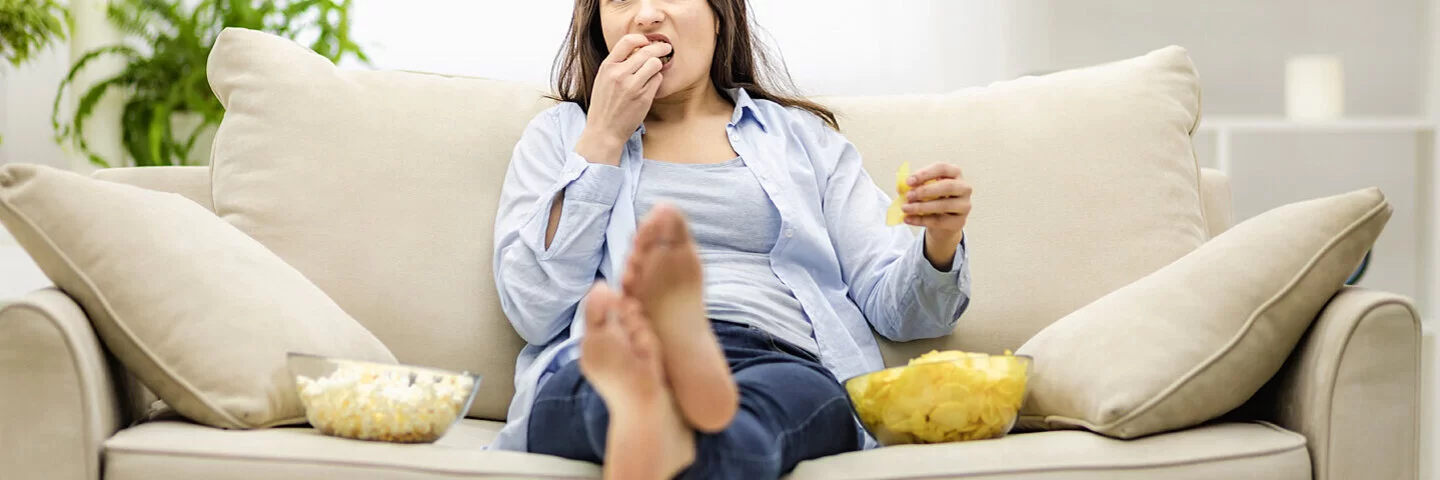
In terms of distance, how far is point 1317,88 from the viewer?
295 cm

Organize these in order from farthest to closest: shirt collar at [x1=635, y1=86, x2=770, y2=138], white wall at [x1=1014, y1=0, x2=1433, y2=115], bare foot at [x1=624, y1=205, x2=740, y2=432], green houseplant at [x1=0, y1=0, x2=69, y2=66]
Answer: white wall at [x1=1014, y1=0, x2=1433, y2=115] < green houseplant at [x1=0, y1=0, x2=69, y2=66] < shirt collar at [x1=635, y1=86, x2=770, y2=138] < bare foot at [x1=624, y1=205, x2=740, y2=432]

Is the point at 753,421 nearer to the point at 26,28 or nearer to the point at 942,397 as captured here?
the point at 942,397

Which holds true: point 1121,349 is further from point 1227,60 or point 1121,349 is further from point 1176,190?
point 1227,60

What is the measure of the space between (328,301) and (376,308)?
0.47 ft

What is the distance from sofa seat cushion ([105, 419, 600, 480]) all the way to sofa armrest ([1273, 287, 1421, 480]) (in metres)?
0.80

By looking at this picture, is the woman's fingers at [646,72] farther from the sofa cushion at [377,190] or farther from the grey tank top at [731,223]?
the sofa cushion at [377,190]

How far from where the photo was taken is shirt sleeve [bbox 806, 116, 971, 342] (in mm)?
1471

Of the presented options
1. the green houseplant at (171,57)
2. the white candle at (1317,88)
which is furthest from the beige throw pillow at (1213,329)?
the green houseplant at (171,57)

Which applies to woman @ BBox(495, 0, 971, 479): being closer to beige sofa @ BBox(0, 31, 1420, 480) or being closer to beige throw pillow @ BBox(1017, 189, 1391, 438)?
beige sofa @ BBox(0, 31, 1420, 480)

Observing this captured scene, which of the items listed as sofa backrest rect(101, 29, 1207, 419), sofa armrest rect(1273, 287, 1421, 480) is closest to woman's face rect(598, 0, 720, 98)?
sofa backrest rect(101, 29, 1207, 419)

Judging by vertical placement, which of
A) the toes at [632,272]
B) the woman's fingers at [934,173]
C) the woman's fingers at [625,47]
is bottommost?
the woman's fingers at [934,173]

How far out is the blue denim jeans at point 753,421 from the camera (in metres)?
1.05

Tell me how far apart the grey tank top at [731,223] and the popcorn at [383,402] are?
1.28 feet

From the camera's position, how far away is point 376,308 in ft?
5.27
